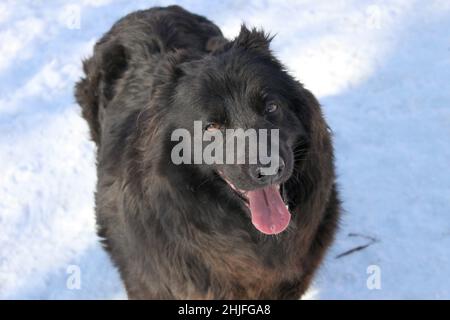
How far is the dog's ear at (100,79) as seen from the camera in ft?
13.4

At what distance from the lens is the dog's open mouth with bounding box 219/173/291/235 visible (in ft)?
9.35

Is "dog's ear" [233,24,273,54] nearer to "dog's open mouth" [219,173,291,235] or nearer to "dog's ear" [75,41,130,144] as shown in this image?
"dog's open mouth" [219,173,291,235]

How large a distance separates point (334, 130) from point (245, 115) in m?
2.42

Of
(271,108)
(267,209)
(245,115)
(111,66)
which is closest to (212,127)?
(245,115)

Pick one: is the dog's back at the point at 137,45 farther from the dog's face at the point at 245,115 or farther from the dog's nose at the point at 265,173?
the dog's nose at the point at 265,173

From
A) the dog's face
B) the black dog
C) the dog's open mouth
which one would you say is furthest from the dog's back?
the dog's open mouth

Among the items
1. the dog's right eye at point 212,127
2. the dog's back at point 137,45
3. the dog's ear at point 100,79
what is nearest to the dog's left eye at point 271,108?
the dog's right eye at point 212,127

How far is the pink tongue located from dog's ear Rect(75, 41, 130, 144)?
5.63ft

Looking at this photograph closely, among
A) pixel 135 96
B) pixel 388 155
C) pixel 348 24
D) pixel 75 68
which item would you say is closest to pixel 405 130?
pixel 388 155

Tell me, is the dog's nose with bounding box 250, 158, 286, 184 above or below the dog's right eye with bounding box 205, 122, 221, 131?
below

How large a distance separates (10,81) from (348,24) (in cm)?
398

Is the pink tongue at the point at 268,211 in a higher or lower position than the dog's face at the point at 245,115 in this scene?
lower

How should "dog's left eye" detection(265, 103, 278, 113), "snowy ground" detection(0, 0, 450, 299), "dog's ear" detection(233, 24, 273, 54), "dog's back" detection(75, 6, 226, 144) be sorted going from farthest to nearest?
"snowy ground" detection(0, 0, 450, 299) → "dog's back" detection(75, 6, 226, 144) → "dog's ear" detection(233, 24, 273, 54) → "dog's left eye" detection(265, 103, 278, 113)

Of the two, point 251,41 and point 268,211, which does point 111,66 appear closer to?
point 251,41
